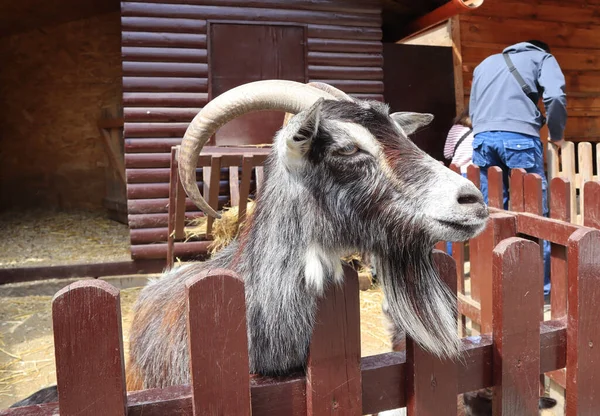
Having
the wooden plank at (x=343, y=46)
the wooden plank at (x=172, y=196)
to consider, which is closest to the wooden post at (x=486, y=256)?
the wooden plank at (x=172, y=196)

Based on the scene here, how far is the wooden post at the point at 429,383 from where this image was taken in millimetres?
1294

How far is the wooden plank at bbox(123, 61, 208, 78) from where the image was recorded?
18.3 ft

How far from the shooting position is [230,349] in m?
1.12

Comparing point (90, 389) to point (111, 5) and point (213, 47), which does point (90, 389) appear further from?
point (111, 5)

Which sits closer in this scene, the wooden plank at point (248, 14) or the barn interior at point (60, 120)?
the wooden plank at point (248, 14)

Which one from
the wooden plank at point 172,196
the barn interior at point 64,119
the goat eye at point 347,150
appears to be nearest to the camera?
the goat eye at point 347,150

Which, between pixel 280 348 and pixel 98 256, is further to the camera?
pixel 98 256

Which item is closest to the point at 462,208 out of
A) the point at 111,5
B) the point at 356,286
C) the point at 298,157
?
the point at 356,286

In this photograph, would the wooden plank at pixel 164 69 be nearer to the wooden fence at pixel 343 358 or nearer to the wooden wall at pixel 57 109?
the wooden wall at pixel 57 109

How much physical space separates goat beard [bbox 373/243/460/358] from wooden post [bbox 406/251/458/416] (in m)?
0.09

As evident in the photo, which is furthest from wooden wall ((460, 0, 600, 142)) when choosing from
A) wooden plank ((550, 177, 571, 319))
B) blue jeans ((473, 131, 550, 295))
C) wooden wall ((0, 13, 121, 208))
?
wooden wall ((0, 13, 121, 208))

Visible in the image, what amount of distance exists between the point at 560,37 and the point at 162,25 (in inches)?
250

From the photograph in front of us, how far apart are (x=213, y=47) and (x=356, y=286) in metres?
5.18

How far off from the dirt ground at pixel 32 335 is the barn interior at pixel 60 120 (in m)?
2.54
